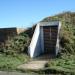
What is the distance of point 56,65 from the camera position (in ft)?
54.7

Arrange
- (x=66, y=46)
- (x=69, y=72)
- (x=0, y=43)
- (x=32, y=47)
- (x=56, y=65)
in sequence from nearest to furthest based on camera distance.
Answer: (x=69, y=72)
(x=56, y=65)
(x=66, y=46)
(x=32, y=47)
(x=0, y=43)

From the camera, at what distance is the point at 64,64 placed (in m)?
16.7

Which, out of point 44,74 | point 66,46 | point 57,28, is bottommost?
point 44,74

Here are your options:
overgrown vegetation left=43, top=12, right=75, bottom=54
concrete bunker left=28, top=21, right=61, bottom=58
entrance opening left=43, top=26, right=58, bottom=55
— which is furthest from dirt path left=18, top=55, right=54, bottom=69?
entrance opening left=43, top=26, right=58, bottom=55

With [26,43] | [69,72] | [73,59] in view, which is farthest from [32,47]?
[69,72]

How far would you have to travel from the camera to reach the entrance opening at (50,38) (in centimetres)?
2162

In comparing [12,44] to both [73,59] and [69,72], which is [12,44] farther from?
[69,72]

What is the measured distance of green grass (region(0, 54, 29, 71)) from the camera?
17.6 meters

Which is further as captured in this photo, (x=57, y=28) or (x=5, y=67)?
(x=57, y=28)

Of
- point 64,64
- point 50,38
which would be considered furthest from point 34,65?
point 50,38

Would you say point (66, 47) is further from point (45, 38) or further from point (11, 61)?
point (11, 61)

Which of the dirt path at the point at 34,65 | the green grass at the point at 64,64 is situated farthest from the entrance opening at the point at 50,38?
the green grass at the point at 64,64

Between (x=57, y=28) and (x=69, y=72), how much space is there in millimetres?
7246

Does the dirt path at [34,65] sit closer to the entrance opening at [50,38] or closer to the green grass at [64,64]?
the green grass at [64,64]
